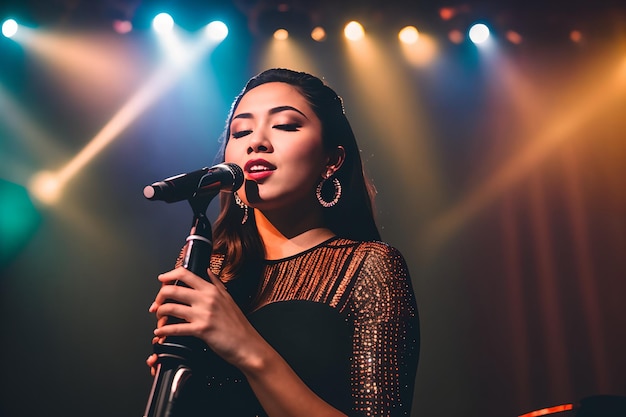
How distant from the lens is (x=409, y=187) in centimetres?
365

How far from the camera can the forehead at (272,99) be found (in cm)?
174

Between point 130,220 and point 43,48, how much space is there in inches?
48.0

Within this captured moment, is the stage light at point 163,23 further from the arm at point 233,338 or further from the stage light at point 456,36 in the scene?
the arm at point 233,338

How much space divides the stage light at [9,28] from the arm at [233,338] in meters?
3.08

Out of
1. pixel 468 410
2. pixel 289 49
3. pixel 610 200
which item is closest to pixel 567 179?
pixel 610 200

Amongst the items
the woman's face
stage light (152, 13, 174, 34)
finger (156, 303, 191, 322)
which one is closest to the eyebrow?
the woman's face

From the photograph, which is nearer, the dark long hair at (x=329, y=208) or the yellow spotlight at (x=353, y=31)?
the dark long hair at (x=329, y=208)

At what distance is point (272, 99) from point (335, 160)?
26cm

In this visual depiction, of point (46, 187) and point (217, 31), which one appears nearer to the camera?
point (46, 187)

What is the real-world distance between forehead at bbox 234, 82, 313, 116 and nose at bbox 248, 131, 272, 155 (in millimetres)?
123

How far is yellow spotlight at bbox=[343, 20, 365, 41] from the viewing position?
3859 mm

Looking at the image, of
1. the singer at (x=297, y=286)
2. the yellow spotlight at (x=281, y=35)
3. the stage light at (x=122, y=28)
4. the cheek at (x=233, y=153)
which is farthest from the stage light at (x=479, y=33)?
the cheek at (x=233, y=153)

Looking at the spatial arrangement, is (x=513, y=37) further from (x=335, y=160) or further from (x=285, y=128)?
(x=285, y=128)

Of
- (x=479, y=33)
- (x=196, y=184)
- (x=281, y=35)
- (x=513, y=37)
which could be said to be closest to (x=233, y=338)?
(x=196, y=184)
